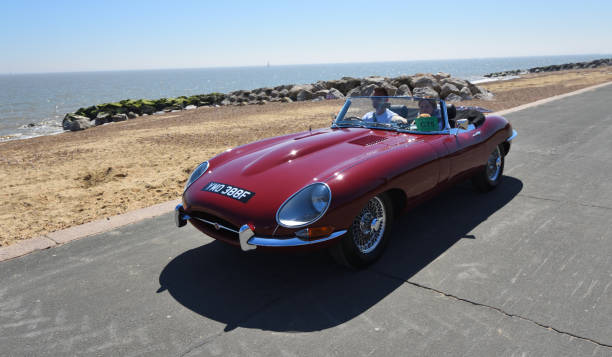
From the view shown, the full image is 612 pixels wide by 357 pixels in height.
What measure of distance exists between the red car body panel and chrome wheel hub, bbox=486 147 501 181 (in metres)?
0.69

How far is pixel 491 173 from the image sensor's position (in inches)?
218

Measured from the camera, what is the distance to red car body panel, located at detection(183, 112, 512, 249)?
10.5 feet

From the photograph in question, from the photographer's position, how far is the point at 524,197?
5.24 metres

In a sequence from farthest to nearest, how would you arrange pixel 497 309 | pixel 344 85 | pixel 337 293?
pixel 344 85 < pixel 337 293 < pixel 497 309

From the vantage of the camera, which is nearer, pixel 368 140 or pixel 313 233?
pixel 313 233

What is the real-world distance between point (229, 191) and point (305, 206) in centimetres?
70

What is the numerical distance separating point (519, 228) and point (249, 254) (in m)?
2.72

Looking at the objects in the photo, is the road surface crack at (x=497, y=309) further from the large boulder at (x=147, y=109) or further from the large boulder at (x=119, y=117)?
the large boulder at (x=147, y=109)

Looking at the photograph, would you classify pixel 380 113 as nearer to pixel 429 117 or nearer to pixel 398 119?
pixel 398 119

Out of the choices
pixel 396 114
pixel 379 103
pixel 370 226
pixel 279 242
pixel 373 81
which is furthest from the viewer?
pixel 373 81

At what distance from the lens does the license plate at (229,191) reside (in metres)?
3.31

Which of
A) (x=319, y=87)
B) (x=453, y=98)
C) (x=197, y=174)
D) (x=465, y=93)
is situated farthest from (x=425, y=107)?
(x=319, y=87)

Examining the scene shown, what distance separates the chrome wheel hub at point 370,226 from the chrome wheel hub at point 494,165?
250 centimetres

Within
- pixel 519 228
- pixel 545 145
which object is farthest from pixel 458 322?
pixel 545 145
